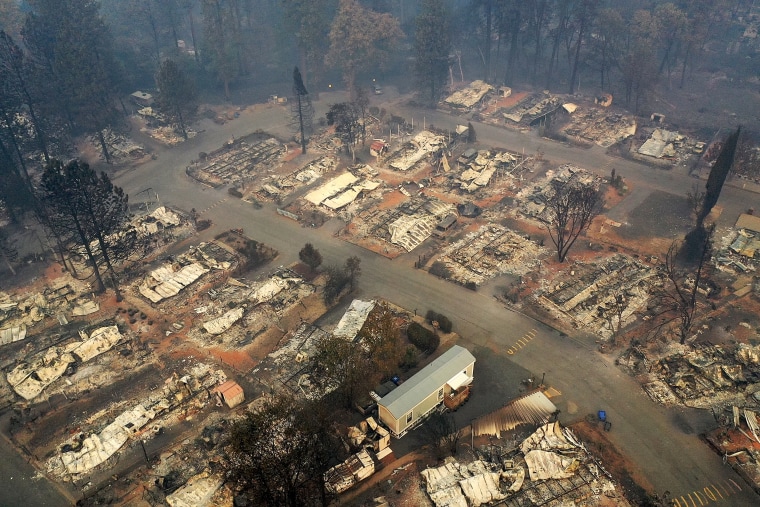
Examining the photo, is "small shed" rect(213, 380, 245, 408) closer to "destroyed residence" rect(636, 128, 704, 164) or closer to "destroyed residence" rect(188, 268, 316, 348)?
"destroyed residence" rect(188, 268, 316, 348)

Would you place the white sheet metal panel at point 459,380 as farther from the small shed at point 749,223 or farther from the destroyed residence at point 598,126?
the destroyed residence at point 598,126

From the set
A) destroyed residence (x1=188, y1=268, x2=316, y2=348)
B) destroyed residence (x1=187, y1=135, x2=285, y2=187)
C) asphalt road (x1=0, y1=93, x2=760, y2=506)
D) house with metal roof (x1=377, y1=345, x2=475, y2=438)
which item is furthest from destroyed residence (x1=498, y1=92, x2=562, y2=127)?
house with metal roof (x1=377, y1=345, x2=475, y2=438)

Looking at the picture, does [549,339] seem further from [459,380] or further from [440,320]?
[459,380]

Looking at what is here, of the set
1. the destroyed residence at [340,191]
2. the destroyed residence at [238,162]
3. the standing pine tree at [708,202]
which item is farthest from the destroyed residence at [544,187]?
the destroyed residence at [238,162]

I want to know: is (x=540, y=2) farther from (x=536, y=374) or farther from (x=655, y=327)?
(x=536, y=374)

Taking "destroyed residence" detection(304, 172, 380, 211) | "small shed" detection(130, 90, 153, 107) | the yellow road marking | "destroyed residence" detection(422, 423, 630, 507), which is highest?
"small shed" detection(130, 90, 153, 107)

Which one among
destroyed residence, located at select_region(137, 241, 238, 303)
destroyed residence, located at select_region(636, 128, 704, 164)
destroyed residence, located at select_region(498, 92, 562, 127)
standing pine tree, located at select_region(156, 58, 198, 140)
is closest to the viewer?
destroyed residence, located at select_region(137, 241, 238, 303)

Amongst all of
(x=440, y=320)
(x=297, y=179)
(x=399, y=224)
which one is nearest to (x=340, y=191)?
(x=297, y=179)
